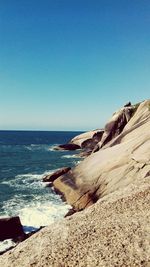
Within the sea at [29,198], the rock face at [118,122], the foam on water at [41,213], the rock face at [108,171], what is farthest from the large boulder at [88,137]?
the foam on water at [41,213]

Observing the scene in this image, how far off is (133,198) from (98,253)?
664 centimetres

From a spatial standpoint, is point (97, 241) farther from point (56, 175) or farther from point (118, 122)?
point (118, 122)

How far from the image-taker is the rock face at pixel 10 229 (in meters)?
27.1

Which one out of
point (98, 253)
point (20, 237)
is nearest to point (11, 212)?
point (20, 237)

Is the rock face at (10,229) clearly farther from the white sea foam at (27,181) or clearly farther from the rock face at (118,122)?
the rock face at (118,122)

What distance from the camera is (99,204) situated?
24.0 meters

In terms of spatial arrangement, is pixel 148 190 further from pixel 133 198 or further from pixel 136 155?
pixel 136 155

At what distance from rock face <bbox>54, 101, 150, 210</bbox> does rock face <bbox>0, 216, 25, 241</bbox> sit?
6.67m

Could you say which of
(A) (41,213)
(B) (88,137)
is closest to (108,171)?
(A) (41,213)

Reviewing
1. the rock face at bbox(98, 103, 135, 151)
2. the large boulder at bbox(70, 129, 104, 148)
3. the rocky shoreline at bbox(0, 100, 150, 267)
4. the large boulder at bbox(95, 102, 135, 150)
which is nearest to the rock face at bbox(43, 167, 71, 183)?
the rocky shoreline at bbox(0, 100, 150, 267)

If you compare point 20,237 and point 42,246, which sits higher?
point 42,246

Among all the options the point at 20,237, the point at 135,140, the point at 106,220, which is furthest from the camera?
the point at 135,140

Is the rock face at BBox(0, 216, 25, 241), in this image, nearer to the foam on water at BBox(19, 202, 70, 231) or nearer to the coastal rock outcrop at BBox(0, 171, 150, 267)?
the foam on water at BBox(19, 202, 70, 231)

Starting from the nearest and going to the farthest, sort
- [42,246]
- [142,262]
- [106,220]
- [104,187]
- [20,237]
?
[142,262] < [42,246] < [106,220] < [20,237] < [104,187]
